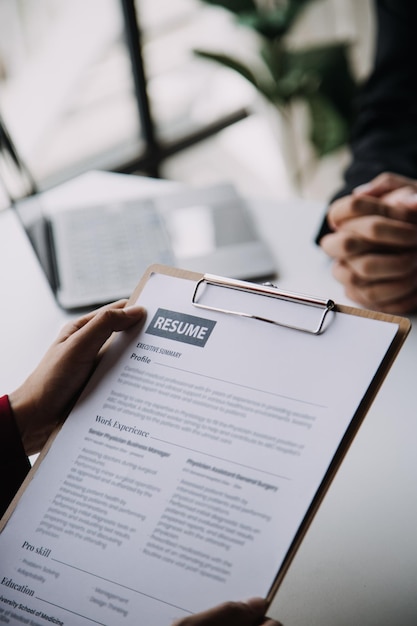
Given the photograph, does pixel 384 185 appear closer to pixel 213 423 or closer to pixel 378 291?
pixel 378 291

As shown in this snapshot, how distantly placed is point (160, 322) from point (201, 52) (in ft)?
4.91

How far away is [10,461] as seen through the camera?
786mm

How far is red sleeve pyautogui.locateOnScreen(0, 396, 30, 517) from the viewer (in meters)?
0.78

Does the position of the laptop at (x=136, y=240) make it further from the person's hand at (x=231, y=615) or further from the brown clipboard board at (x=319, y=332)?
the person's hand at (x=231, y=615)

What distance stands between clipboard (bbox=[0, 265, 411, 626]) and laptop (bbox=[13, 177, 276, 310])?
1.22 feet

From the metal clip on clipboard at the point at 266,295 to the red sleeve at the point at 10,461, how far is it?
0.26 m

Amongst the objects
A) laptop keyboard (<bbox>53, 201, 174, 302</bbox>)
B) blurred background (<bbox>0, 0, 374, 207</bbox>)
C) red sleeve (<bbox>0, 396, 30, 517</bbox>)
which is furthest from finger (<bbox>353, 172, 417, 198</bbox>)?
blurred background (<bbox>0, 0, 374, 207</bbox>)

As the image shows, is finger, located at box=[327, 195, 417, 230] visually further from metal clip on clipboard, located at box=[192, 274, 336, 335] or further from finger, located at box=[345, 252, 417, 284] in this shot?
metal clip on clipboard, located at box=[192, 274, 336, 335]

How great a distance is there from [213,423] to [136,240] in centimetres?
62

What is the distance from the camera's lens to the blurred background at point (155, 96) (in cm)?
256

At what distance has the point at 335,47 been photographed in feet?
6.75

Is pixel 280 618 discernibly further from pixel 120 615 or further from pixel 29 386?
pixel 29 386

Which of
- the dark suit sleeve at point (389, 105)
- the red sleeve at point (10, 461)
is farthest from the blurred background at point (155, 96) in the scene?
the red sleeve at point (10, 461)

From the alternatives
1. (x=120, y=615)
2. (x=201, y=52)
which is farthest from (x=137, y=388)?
(x=201, y=52)
